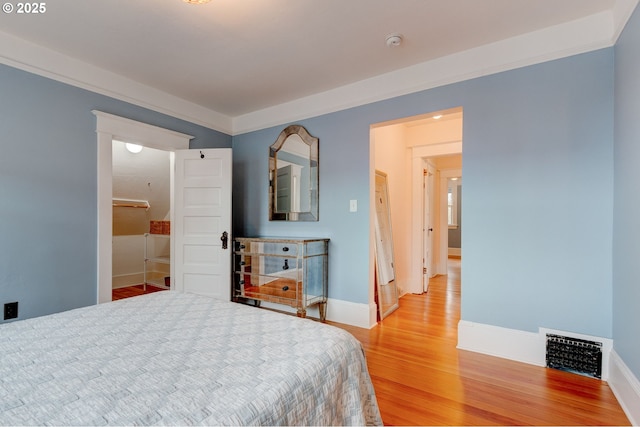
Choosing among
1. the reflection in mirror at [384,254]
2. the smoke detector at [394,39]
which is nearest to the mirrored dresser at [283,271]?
the reflection in mirror at [384,254]

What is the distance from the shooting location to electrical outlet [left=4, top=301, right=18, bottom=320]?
221 cm

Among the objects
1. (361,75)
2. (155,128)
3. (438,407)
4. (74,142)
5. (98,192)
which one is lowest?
(438,407)

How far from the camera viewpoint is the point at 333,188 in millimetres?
3168

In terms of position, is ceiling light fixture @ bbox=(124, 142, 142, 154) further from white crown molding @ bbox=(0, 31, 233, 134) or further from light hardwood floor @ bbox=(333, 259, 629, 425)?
light hardwood floor @ bbox=(333, 259, 629, 425)

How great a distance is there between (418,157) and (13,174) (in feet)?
14.3

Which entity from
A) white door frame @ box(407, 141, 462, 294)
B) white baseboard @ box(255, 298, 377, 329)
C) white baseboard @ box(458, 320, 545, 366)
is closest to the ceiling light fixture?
white baseboard @ box(255, 298, 377, 329)

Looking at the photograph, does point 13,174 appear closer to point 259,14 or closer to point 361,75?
point 259,14

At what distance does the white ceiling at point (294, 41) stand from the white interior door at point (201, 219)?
0.74 meters

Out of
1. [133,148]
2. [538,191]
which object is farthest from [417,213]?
[133,148]

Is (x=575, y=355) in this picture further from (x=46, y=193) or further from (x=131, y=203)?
(x=131, y=203)

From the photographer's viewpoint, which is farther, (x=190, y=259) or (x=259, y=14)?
(x=190, y=259)

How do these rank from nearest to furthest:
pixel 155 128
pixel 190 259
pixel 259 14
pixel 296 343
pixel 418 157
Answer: pixel 296 343 → pixel 259 14 → pixel 155 128 → pixel 190 259 → pixel 418 157

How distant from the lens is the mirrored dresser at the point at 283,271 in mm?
2885

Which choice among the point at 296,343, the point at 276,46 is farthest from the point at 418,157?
the point at 296,343
